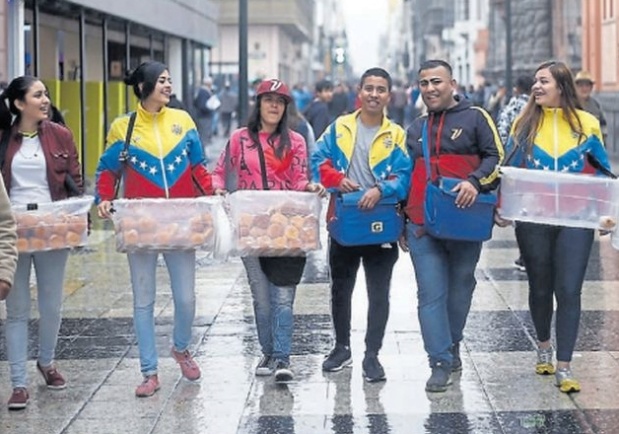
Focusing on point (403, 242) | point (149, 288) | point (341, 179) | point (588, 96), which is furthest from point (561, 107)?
point (588, 96)

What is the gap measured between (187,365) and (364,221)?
1.37 meters

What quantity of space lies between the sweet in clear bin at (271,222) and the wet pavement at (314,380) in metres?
0.82

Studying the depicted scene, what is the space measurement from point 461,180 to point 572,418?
4.73 ft

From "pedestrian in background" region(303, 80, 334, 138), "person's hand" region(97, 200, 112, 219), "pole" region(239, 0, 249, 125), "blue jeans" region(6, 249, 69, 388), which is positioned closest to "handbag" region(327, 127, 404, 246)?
"person's hand" region(97, 200, 112, 219)

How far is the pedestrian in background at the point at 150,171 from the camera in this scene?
7824mm

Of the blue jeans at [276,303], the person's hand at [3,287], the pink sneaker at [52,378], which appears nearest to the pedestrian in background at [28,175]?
the pink sneaker at [52,378]

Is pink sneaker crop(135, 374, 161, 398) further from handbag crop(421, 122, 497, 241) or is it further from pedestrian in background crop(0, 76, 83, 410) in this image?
handbag crop(421, 122, 497, 241)

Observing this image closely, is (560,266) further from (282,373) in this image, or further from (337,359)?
(282,373)

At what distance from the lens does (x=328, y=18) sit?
595 feet

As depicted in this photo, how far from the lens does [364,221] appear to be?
790 centimetres

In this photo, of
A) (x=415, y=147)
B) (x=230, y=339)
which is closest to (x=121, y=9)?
(x=230, y=339)

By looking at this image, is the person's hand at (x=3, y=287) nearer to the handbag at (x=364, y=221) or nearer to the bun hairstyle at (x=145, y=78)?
the bun hairstyle at (x=145, y=78)

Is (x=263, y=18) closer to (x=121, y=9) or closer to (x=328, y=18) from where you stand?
(x=121, y=9)

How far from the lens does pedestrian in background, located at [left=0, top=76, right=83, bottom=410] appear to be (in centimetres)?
765
